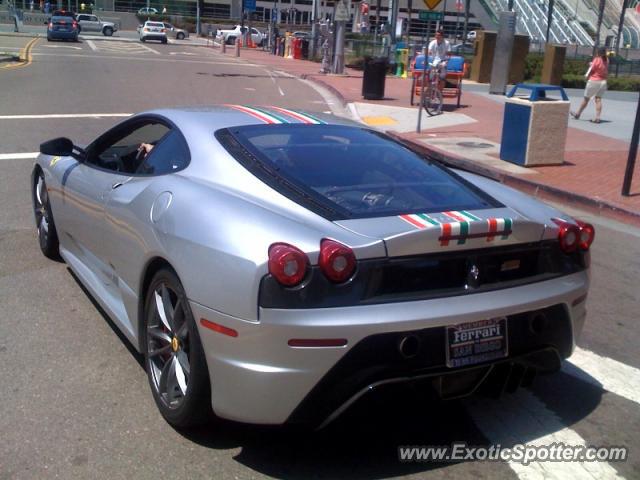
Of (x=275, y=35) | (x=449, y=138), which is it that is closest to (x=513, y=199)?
(x=449, y=138)

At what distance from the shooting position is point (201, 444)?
3.53 meters

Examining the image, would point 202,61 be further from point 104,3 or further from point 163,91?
point 104,3

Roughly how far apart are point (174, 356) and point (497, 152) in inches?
413

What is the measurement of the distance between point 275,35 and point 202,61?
1549 cm

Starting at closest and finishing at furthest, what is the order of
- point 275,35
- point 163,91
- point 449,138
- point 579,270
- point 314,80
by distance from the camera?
point 579,270
point 449,138
point 163,91
point 314,80
point 275,35

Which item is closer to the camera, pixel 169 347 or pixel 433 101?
pixel 169 347

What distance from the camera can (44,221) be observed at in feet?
20.5

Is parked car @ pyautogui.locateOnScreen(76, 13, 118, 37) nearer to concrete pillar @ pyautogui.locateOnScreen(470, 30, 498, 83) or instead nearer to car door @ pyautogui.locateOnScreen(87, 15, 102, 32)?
car door @ pyautogui.locateOnScreen(87, 15, 102, 32)

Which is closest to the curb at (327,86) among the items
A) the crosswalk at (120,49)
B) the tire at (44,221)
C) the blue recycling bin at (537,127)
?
the blue recycling bin at (537,127)

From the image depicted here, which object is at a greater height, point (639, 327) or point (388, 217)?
point (388, 217)

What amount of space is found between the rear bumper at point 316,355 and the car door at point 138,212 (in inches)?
29.0

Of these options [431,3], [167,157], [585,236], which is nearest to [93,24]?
[431,3]

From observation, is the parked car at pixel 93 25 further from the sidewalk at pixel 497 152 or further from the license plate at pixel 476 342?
the license plate at pixel 476 342

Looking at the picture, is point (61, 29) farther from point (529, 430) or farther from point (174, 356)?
point (529, 430)
